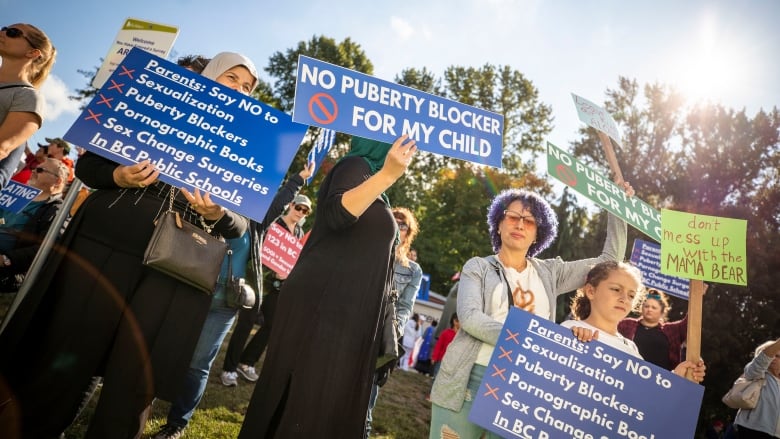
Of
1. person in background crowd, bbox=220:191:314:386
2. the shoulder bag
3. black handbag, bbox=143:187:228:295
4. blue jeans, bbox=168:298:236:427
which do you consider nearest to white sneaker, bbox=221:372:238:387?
person in background crowd, bbox=220:191:314:386

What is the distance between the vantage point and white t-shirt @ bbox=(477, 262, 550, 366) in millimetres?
2545

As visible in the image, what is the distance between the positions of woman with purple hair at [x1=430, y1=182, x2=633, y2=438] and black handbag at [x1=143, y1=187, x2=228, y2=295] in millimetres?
1338

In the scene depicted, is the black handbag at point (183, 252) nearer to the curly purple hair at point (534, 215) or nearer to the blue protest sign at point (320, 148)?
the curly purple hair at point (534, 215)

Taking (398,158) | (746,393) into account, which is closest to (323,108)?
(398,158)

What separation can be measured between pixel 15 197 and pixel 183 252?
395 centimetres

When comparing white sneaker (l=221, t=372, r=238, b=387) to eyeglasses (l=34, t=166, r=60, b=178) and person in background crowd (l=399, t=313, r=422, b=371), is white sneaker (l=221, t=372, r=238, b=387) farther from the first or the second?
person in background crowd (l=399, t=313, r=422, b=371)

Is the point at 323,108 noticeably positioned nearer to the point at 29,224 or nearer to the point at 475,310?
the point at 475,310

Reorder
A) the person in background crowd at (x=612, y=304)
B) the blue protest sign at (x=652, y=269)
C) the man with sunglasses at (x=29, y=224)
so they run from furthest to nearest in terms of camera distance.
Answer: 1. the blue protest sign at (x=652, y=269)
2. the man with sunglasses at (x=29, y=224)
3. the person in background crowd at (x=612, y=304)

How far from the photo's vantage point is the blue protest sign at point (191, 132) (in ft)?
6.47

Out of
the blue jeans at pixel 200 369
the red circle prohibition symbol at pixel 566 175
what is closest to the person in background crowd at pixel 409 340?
the blue jeans at pixel 200 369

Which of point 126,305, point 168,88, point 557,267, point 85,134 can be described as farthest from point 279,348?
point 557,267

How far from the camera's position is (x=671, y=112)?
2162 centimetres

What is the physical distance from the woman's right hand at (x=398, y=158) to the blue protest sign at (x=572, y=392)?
0.97 m

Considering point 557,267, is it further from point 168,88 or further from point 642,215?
point 168,88
